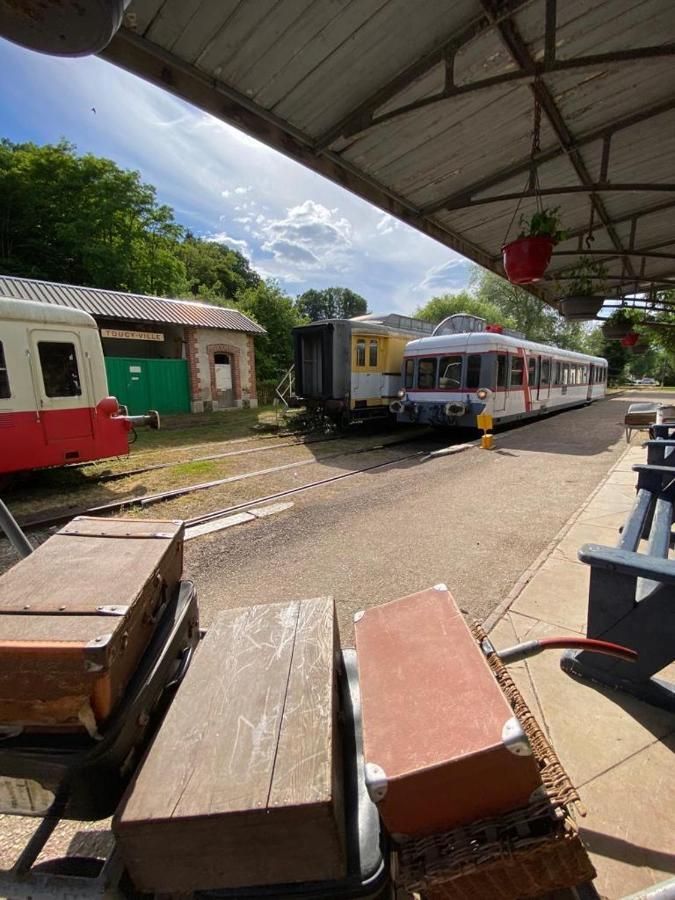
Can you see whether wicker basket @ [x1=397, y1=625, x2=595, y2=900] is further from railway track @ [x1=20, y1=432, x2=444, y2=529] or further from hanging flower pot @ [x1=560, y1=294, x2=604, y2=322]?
hanging flower pot @ [x1=560, y1=294, x2=604, y2=322]

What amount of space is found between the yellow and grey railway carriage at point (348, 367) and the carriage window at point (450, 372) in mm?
2240

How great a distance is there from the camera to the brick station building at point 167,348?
14758 millimetres

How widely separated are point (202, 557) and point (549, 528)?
160 inches

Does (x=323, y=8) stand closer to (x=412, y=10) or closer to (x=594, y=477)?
Result: (x=412, y=10)

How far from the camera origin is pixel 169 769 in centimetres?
114

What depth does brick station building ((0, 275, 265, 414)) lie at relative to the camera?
14758 mm

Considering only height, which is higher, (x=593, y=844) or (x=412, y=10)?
(x=412, y=10)

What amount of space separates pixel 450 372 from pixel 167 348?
1259 centimetres

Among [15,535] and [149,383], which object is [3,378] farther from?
[149,383]

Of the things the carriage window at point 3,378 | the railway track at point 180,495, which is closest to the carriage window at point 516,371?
the railway track at point 180,495

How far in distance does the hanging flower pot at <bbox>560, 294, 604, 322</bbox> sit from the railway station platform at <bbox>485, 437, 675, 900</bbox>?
389 cm

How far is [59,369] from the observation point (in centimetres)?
669

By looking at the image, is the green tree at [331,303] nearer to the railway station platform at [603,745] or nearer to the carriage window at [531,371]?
the carriage window at [531,371]

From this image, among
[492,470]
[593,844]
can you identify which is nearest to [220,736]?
[593,844]
